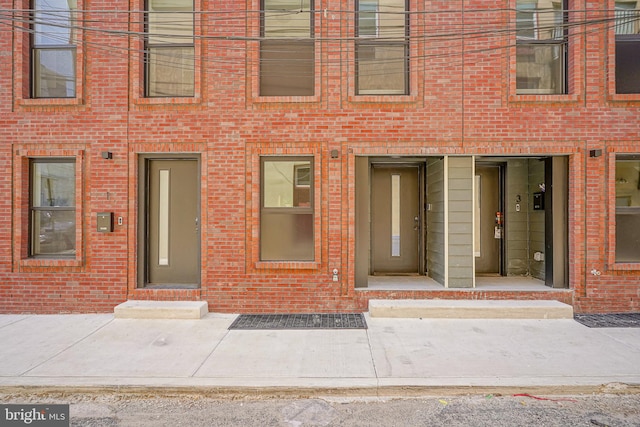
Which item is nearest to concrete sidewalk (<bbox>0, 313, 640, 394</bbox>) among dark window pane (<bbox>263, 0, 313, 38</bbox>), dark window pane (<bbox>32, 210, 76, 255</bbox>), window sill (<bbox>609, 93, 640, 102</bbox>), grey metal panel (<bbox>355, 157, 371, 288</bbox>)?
grey metal panel (<bbox>355, 157, 371, 288</bbox>)

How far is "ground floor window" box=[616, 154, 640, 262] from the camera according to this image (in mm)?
6453

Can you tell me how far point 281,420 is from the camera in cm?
339

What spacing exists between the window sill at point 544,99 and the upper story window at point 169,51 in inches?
222

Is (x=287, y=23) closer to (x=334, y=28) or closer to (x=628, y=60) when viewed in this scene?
(x=334, y=28)

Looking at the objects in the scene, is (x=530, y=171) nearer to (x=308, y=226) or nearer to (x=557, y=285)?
(x=557, y=285)

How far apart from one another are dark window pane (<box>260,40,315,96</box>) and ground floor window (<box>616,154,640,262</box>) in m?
5.66

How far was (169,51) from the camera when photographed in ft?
21.5

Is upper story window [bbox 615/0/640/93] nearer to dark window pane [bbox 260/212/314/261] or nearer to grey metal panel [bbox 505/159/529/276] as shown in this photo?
grey metal panel [bbox 505/159/529/276]

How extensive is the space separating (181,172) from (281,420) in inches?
187

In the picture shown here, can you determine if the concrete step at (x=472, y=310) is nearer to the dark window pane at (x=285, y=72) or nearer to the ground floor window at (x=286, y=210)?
the ground floor window at (x=286, y=210)

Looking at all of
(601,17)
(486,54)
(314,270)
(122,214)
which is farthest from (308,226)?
(601,17)

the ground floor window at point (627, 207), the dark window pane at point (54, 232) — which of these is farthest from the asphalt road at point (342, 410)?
the ground floor window at point (627, 207)

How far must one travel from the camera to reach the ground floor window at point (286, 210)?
6504 mm
